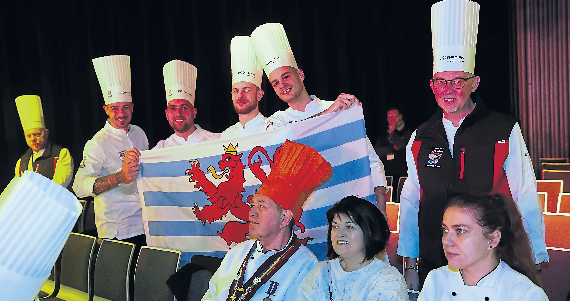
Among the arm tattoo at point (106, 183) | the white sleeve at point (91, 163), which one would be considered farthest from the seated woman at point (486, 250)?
the white sleeve at point (91, 163)

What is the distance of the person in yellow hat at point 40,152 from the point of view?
4.91 meters

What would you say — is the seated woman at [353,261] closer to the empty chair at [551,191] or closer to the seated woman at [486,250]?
the seated woman at [486,250]

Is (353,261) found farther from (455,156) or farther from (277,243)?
(455,156)

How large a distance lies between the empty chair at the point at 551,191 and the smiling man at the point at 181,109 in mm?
3019

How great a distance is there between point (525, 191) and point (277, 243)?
43.0 inches

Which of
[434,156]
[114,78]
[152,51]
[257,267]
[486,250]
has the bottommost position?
[257,267]

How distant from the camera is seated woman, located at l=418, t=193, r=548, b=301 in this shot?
169 cm

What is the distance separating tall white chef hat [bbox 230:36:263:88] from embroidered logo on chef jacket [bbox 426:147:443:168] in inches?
64.0

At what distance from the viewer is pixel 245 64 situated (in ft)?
12.1

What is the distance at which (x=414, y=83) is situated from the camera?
373 inches

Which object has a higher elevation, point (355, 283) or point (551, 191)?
point (355, 283)

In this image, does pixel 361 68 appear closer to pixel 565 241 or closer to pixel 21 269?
pixel 565 241

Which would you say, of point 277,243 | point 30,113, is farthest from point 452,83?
point 30,113

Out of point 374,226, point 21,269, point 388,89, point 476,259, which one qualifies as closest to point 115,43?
point 388,89
